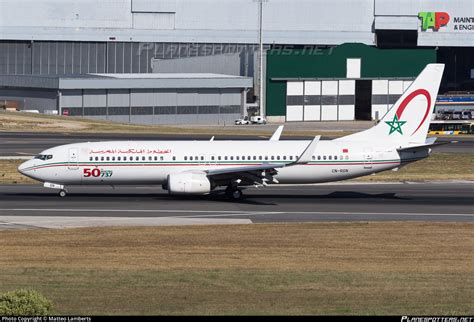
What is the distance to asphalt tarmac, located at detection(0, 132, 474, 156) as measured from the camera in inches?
3172

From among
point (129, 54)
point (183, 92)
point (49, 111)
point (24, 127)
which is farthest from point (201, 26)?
Answer: point (24, 127)

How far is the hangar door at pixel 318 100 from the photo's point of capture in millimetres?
135000

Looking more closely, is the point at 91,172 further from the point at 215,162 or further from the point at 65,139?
the point at 65,139

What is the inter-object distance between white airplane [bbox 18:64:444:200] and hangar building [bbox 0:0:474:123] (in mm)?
87110

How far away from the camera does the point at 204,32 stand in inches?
6112

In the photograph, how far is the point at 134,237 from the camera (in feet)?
122

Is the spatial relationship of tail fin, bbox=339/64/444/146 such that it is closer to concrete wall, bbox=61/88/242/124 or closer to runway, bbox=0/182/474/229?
runway, bbox=0/182/474/229

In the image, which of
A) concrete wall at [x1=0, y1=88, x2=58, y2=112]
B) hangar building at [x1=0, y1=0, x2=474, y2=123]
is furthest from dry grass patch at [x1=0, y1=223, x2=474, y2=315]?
hangar building at [x1=0, y1=0, x2=474, y2=123]

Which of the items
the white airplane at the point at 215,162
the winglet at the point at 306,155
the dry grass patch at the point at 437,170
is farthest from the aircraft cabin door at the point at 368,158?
the dry grass patch at the point at 437,170

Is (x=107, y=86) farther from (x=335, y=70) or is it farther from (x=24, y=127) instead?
(x=335, y=70)

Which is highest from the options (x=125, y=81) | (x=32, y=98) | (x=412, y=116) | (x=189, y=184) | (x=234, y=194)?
(x=125, y=81)

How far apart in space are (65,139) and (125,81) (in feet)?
123

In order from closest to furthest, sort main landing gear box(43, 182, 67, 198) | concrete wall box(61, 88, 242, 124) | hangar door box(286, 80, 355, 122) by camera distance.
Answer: main landing gear box(43, 182, 67, 198), concrete wall box(61, 88, 242, 124), hangar door box(286, 80, 355, 122)

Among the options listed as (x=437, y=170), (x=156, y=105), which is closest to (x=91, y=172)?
(x=437, y=170)
